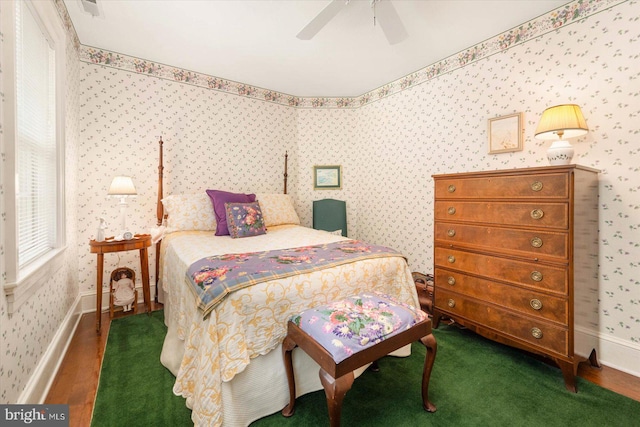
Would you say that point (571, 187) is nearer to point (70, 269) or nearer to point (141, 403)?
point (141, 403)

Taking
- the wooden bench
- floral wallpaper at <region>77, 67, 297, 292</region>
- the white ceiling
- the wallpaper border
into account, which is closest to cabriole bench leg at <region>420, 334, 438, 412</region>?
the wooden bench

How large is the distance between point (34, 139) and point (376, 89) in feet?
10.9

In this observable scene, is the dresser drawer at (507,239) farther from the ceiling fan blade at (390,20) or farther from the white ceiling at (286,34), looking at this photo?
the white ceiling at (286,34)

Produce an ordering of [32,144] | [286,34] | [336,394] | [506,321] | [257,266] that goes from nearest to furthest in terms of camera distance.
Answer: [336,394] < [257,266] < [32,144] < [506,321] < [286,34]

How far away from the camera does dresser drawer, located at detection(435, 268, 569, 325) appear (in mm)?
1656

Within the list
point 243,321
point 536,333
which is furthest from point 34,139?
point 536,333

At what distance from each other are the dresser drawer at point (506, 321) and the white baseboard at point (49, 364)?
2567mm

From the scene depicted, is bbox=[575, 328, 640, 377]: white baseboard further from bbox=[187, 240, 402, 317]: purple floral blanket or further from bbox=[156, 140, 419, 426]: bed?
bbox=[187, 240, 402, 317]: purple floral blanket

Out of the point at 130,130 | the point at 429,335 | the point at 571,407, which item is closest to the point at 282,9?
the point at 130,130

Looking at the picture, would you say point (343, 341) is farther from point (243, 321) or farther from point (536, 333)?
point (536, 333)

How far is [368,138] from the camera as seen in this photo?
12.3 ft

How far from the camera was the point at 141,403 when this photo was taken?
1471 mm

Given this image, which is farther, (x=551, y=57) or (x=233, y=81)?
(x=233, y=81)

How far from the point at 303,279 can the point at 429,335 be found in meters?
0.69
